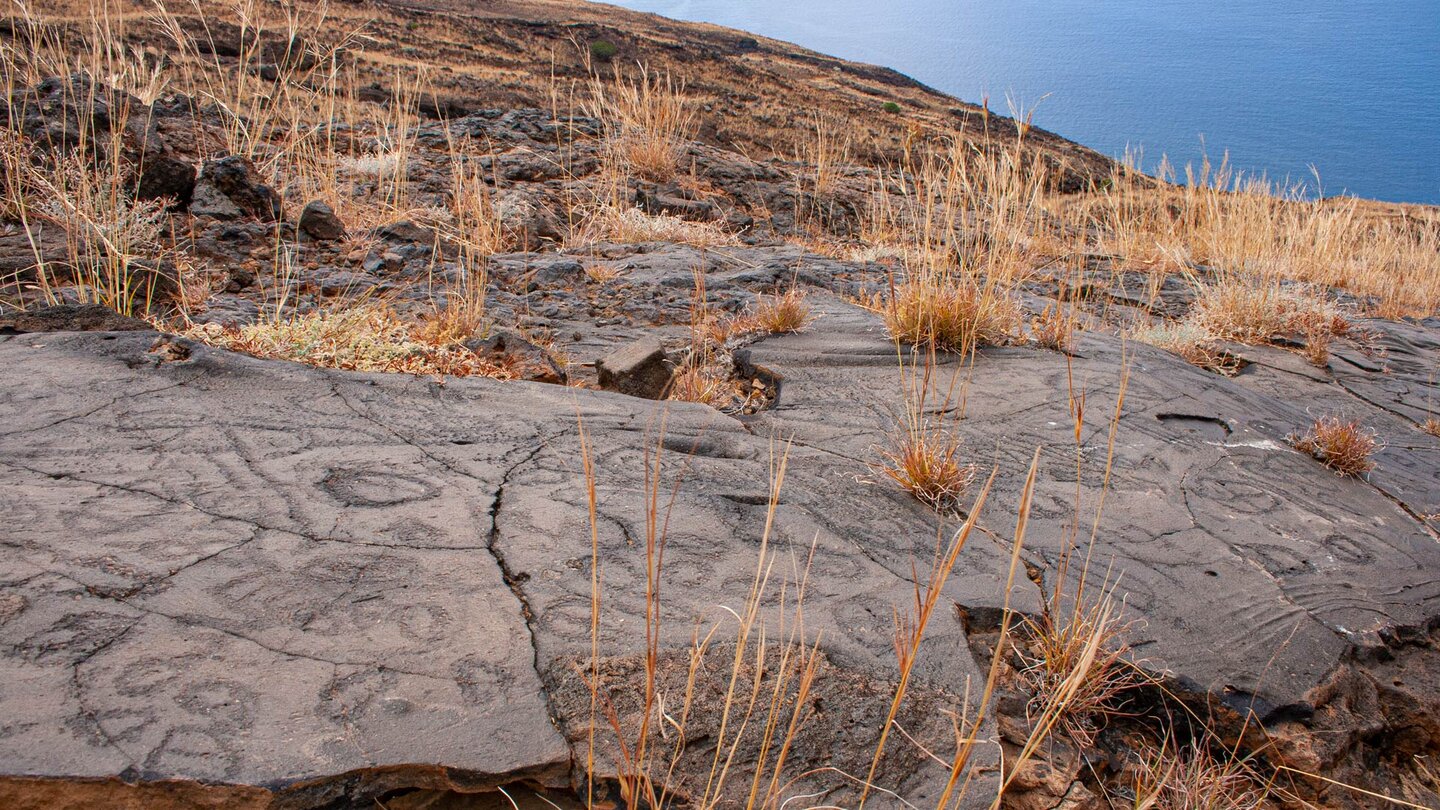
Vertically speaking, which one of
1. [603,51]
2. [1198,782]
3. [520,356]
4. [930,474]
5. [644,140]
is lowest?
[1198,782]

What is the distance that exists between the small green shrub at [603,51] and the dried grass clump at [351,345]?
1947 centimetres

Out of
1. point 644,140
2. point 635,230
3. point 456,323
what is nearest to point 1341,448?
point 456,323

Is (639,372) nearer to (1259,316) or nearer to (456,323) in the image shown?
(456,323)

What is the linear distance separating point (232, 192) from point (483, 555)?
13.6 ft

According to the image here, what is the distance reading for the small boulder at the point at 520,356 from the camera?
3.42 metres

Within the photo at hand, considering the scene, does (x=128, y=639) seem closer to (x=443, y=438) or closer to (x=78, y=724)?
(x=78, y=724)

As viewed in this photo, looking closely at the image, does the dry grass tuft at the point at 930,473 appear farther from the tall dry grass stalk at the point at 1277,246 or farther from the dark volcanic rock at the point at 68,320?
the tall dry grass stalk at the point at 1277,246

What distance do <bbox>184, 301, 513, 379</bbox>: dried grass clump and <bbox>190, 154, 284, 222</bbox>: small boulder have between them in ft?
6.33

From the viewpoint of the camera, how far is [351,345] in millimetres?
3133

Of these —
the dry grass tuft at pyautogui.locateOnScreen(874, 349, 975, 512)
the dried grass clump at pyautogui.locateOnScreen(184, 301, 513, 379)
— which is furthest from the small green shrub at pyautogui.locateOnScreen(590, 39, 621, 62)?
the dry grass tuft at pyautogui.locateOnScreen(874, 349, 975, 512)

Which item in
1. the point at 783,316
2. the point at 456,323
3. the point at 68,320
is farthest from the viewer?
the point at 783,316

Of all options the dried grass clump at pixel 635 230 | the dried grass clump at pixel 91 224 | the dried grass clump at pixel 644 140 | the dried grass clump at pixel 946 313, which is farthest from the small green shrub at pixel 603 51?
the dried grass clump at pixel 946 313

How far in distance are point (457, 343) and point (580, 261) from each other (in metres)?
1.81

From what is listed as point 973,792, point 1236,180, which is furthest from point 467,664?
point 1236,180
